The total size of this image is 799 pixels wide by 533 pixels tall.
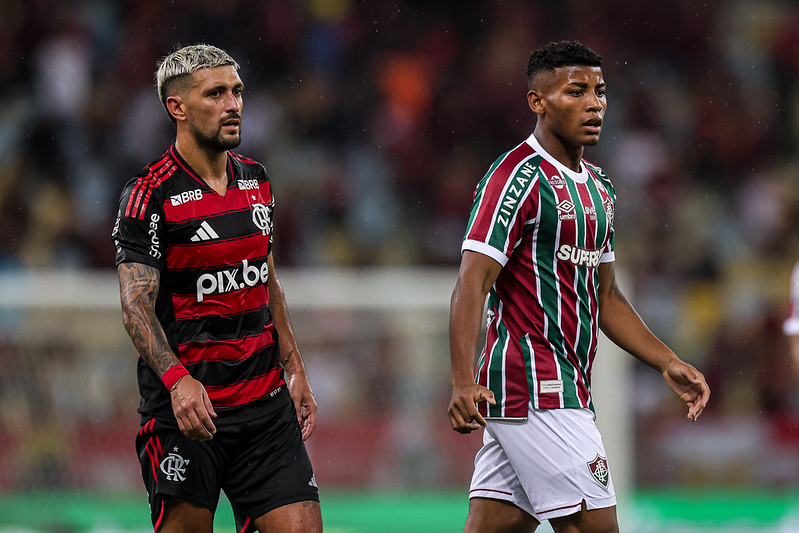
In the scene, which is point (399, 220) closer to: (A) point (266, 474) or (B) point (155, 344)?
(A) point (266, 474)

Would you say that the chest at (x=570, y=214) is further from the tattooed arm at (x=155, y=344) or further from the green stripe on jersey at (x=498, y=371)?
the tattooed arm at (x=155, y=344)

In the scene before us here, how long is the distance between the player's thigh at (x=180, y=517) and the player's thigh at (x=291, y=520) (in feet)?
0.70

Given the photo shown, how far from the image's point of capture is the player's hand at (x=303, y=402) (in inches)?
181

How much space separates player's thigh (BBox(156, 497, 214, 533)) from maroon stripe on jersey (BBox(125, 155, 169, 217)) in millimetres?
1020

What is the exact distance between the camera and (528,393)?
14.2 feet

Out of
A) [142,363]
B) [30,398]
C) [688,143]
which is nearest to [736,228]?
[688,143]

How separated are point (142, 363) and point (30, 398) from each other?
170 inches

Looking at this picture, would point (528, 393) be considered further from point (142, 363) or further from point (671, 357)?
point (142, 363)

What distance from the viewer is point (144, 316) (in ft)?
13.3

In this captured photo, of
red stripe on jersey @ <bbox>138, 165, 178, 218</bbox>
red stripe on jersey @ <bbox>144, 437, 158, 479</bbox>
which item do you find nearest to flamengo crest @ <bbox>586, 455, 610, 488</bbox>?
red stripe on jersey @ <bbox>144, 437, 158, 479</bbox>

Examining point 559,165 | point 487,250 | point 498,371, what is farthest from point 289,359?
point 559,165

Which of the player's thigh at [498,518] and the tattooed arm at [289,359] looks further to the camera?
the tattooed arm at [289,359]

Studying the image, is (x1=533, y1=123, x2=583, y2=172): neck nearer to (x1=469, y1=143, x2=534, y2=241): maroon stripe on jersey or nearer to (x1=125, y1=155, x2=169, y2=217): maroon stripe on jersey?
(x1=469, y1=143, x2=534, y2=241): maroon stripe on jersey

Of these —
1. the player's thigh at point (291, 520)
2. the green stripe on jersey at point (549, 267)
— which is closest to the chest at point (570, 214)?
the green stripe on jersey at point (549, 267)
